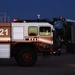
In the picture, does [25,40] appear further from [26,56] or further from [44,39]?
[44,39]

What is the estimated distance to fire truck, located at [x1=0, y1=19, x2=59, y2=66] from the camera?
20938mm

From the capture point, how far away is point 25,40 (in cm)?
2106

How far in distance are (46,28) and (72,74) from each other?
4.90 metres

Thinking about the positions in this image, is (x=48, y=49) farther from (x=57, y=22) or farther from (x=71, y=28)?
(x=71, y=28)

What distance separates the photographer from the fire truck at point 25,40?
2094cm

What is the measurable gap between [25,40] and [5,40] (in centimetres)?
113

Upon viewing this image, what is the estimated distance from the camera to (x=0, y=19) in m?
24.4

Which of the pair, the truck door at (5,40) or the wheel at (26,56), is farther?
the wheel at (26,56)

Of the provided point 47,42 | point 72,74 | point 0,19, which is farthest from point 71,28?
point 72,74

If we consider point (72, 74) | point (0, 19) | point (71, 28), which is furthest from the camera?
point (71, 28)

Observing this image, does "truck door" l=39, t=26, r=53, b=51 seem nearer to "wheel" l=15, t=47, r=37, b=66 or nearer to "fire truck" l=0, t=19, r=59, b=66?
"fire truck" l=0, t=19, r=59, b=66

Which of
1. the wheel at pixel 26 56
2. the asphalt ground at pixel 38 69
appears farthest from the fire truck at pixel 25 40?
the asphalt ground at pixel 38 69

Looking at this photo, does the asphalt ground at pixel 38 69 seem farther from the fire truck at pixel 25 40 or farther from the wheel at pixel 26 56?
the fire truck at pixel 25 40

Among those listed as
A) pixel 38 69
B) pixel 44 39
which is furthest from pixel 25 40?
pixel 38 69
